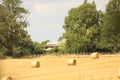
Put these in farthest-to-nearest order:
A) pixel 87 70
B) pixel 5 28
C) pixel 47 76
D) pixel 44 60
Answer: pixel 5 28
pixel 44 60
pixel 47 76
pixel 87 70

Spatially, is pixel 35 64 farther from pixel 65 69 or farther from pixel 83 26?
pixel 83 26

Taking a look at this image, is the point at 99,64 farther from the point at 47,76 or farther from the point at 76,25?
the point at 76,25

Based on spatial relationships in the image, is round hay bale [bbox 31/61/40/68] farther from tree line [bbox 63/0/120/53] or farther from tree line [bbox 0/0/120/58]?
tree line [bbox 63/0/120/53]

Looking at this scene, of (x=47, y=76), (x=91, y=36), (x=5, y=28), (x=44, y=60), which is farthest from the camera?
(x=91, y=36)

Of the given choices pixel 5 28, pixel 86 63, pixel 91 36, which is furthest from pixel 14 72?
pixel 91 36

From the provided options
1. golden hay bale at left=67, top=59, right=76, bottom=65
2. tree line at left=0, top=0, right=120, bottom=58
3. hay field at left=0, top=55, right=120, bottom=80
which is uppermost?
tree line at left=0, top=0, right=120, bottom=58

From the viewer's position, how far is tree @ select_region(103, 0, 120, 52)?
3472cm

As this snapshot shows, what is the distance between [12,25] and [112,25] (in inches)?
387

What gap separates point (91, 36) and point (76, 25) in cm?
252

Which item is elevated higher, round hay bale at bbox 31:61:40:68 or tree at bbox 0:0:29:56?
tree at bbox 0:0:29:56

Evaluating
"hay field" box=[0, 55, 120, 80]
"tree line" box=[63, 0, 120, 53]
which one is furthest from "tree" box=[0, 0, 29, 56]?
"hay field" box=[0, 55, 120, 80]

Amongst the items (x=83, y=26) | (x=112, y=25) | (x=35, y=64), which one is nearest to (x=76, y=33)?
(x=83, y=26)

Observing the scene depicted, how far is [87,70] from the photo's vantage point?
9.48 ft

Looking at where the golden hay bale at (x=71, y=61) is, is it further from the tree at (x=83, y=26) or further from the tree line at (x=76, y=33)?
the tree at (x=83, y=26)
